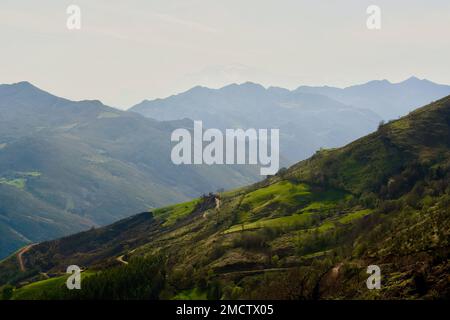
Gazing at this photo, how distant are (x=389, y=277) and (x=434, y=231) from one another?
2467cm

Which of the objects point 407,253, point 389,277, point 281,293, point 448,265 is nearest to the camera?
point 448,265

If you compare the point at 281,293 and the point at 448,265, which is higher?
the point at 448,265

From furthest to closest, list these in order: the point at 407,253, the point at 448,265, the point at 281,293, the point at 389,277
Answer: the point at 281,293 → the point at 407,253 → the point at 389,277 → the point at 448,265
